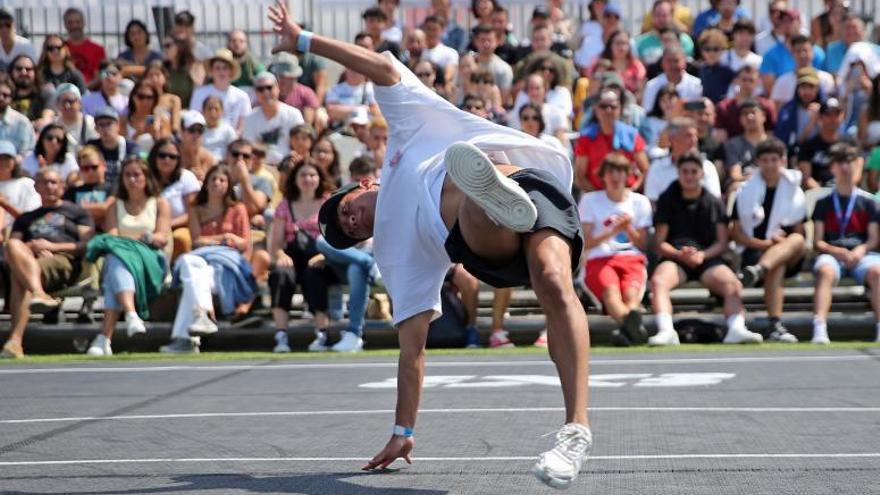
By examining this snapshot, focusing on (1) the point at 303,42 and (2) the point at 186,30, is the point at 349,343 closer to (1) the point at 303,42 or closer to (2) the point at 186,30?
(2) the point at 186,30

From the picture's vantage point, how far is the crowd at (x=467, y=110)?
1266 cm

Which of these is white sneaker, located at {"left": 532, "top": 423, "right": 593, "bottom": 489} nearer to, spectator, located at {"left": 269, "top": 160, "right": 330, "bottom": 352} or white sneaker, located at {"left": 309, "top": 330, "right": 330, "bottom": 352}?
white sneaker, located at {"left": 309, "top": 330, "right": 330, "bottom": 352}

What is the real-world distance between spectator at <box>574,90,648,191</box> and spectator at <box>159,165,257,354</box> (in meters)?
3.06

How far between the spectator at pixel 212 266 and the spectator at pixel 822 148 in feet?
17.1

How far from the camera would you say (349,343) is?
1230cm

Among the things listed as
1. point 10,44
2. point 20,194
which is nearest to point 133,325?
point 20,194

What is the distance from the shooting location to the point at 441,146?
5.88 meters

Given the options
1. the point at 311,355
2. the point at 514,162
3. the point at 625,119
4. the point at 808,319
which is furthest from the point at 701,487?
the point at 625,119

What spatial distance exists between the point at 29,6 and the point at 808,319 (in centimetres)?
1066

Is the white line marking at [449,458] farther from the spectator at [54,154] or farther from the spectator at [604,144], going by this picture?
the spectator at [54,154]

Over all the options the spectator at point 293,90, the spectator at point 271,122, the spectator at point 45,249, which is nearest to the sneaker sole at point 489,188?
the spectator at point 45,249

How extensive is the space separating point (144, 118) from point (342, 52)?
10288 mm

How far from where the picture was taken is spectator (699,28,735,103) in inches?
618

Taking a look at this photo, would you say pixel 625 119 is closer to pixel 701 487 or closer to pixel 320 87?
pixel 320 87
